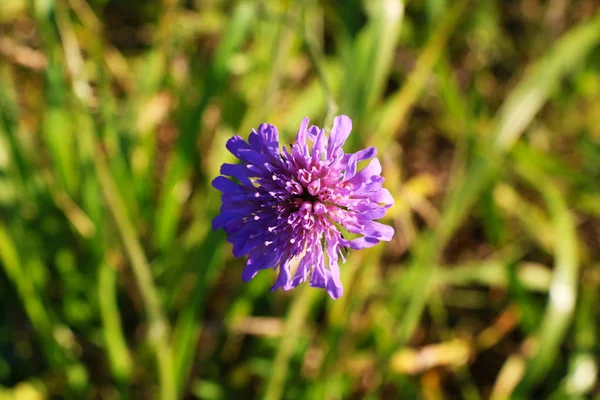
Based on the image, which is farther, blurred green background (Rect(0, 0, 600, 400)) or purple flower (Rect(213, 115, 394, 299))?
blurred green background (Rect(0, 0, 600, 400))

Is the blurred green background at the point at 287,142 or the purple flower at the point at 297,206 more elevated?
the blurred green background at the point at 287,142

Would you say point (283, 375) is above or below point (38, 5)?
below

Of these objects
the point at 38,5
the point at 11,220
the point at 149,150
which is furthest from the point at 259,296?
the point at 38,5

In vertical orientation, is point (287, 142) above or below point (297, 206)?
above

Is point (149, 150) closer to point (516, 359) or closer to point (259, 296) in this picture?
point (259, 296)

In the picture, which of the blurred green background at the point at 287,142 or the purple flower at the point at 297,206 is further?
the blurred green background at the point at 287,142
